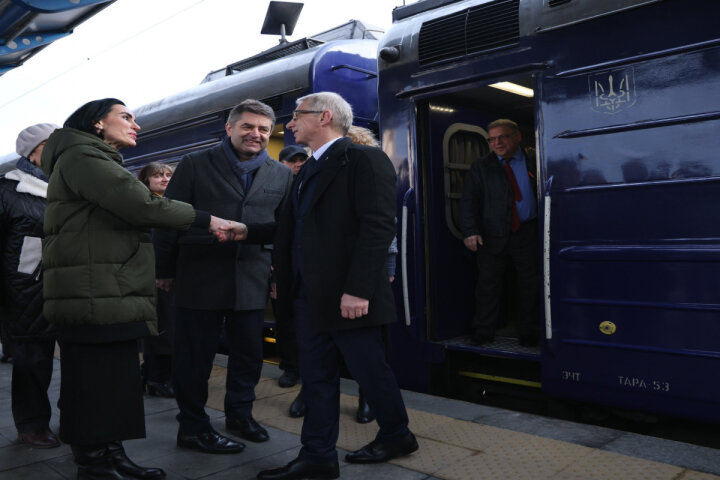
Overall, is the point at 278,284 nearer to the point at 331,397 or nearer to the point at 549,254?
the point at 331,397

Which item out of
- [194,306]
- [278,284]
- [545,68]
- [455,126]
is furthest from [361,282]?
[455,126]

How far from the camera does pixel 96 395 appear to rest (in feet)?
8.21

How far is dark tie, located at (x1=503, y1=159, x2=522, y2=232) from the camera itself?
14.0 feet

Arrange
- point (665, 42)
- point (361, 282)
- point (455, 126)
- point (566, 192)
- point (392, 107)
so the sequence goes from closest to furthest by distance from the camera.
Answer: point (361, 282), point (665, 42), point (566, 192), point (392, 107), point (455, 126)

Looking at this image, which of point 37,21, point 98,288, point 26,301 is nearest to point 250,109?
point 98,288

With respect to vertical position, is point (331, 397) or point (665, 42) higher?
point (665, 42)

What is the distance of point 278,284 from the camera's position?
8.87 feet

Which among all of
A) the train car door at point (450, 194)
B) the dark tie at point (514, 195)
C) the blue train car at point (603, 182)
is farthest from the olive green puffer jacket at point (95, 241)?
the dark tie at point (514, 195)

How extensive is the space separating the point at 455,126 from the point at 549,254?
1488mm

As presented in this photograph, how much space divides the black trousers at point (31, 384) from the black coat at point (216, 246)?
0.74m

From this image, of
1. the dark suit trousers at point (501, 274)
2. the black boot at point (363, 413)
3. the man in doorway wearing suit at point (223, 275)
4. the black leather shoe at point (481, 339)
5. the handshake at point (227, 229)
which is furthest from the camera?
the dark suit trousers at point (501, 274)

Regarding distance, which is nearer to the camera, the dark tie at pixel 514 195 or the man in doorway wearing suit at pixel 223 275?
the man in doorway wearing suit at pixel 223 275

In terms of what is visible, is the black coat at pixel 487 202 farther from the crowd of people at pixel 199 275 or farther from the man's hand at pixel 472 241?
the crowd of people at pixel 199 275

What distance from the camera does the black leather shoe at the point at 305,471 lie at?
251 centimetres
